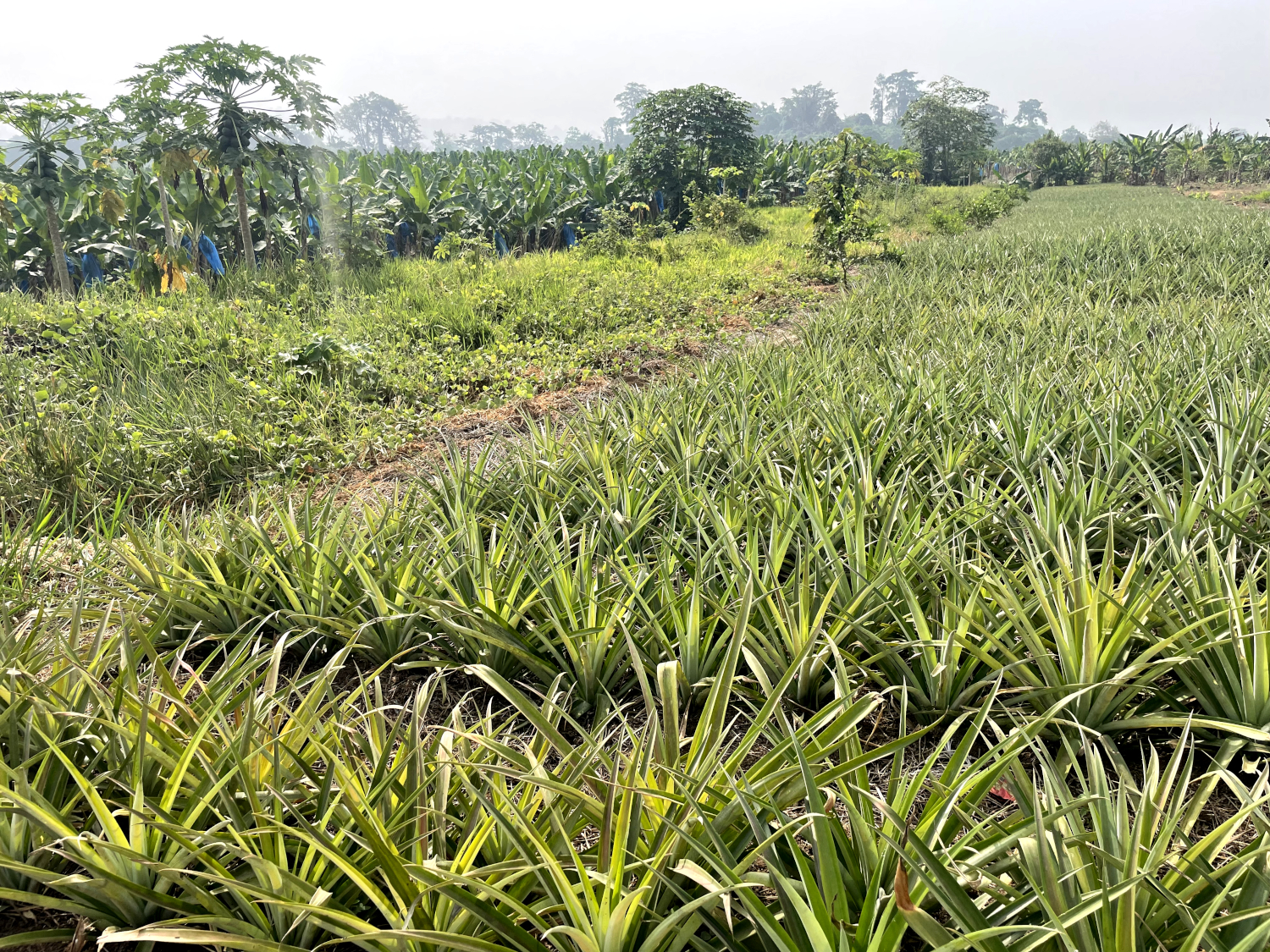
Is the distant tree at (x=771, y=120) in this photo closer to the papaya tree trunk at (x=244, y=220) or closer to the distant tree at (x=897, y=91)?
the distant tree at (x=897, y=91)

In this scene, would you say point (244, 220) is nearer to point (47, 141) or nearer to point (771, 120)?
point (47, 141)

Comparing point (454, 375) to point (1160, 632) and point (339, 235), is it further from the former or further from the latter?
point (339, 235)

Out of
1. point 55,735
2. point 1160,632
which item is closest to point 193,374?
point 55,735

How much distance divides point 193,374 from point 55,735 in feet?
11.9

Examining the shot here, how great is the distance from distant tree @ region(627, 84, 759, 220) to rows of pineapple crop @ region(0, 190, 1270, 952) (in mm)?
14794

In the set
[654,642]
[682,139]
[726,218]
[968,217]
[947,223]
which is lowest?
[654,642]

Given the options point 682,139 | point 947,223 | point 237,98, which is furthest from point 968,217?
point 237,98

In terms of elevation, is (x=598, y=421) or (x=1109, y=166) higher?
(x=1109, y=166)

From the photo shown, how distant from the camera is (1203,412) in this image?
2.35 m

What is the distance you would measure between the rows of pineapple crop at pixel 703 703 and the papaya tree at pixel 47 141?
6.52 metres

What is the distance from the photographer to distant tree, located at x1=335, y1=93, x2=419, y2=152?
88625 mm

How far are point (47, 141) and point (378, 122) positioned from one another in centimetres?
9989

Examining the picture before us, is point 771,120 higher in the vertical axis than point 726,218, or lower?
higher

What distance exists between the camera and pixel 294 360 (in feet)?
14.8
